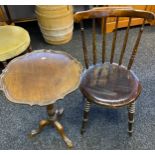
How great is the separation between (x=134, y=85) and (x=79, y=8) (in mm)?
1719

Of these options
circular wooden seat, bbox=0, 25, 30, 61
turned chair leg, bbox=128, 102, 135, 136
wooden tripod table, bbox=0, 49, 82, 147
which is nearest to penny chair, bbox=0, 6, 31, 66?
circular wooden seat, bbox=0, 25, 30, 61

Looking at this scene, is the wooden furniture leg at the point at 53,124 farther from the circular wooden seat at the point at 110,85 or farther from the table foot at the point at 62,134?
the circular wooden seat at the point at 110,85

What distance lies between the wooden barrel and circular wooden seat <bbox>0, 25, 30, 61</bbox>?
14.6 inches

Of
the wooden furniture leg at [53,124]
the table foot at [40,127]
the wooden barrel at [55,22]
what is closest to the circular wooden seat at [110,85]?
the wooden furniture leg at [53,124]

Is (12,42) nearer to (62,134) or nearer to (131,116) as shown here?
(62,134)

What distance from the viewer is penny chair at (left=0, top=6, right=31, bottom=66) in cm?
182

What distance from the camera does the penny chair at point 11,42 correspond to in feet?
5.96

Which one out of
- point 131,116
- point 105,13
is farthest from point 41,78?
point 131,116

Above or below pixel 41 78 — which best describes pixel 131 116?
below

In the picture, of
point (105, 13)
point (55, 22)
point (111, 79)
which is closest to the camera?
point (105, 13)

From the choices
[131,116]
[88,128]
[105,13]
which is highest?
[105,13]

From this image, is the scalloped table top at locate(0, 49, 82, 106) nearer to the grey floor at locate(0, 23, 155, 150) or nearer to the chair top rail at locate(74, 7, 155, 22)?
the chair top rail at locate(74, 7, 155, 22)

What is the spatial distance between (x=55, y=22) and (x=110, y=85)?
47.7 inches

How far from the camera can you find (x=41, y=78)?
48.4 inches
